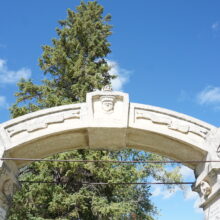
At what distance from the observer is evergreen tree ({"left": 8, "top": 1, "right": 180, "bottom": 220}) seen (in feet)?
40.9

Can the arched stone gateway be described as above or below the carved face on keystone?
below

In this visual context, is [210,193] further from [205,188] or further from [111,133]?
[111,133]

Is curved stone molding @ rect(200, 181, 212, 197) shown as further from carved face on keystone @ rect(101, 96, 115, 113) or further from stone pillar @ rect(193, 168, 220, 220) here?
carved face on keystone @ rect(101, 96, 115, 113)

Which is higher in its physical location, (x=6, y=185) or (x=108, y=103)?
(x=108, y=103)

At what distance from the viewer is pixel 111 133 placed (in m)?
5.24

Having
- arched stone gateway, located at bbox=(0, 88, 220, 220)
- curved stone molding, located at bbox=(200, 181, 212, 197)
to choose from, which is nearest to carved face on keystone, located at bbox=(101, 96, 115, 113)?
arched stone gateway, located at bbox=(0, 88, 220, 220)

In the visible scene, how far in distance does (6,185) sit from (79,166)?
865 cm

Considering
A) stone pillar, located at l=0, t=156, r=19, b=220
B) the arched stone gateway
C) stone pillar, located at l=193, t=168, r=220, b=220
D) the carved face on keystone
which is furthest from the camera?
the carved face on keystone

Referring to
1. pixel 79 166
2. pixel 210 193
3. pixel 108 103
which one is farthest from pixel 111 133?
pixel 79 166

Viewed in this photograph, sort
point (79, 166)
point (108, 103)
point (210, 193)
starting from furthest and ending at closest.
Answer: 1. point (79, 166)
2. point (108, 103)
3. point (210, 193)

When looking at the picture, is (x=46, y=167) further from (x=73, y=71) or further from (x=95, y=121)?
(x=95, y=121)

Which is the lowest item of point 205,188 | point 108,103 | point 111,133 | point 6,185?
point 6,185

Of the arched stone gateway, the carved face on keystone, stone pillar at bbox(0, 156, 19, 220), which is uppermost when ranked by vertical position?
the carved face on keystone

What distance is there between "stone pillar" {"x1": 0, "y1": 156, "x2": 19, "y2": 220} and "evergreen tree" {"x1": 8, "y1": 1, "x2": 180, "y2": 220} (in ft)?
16.7
